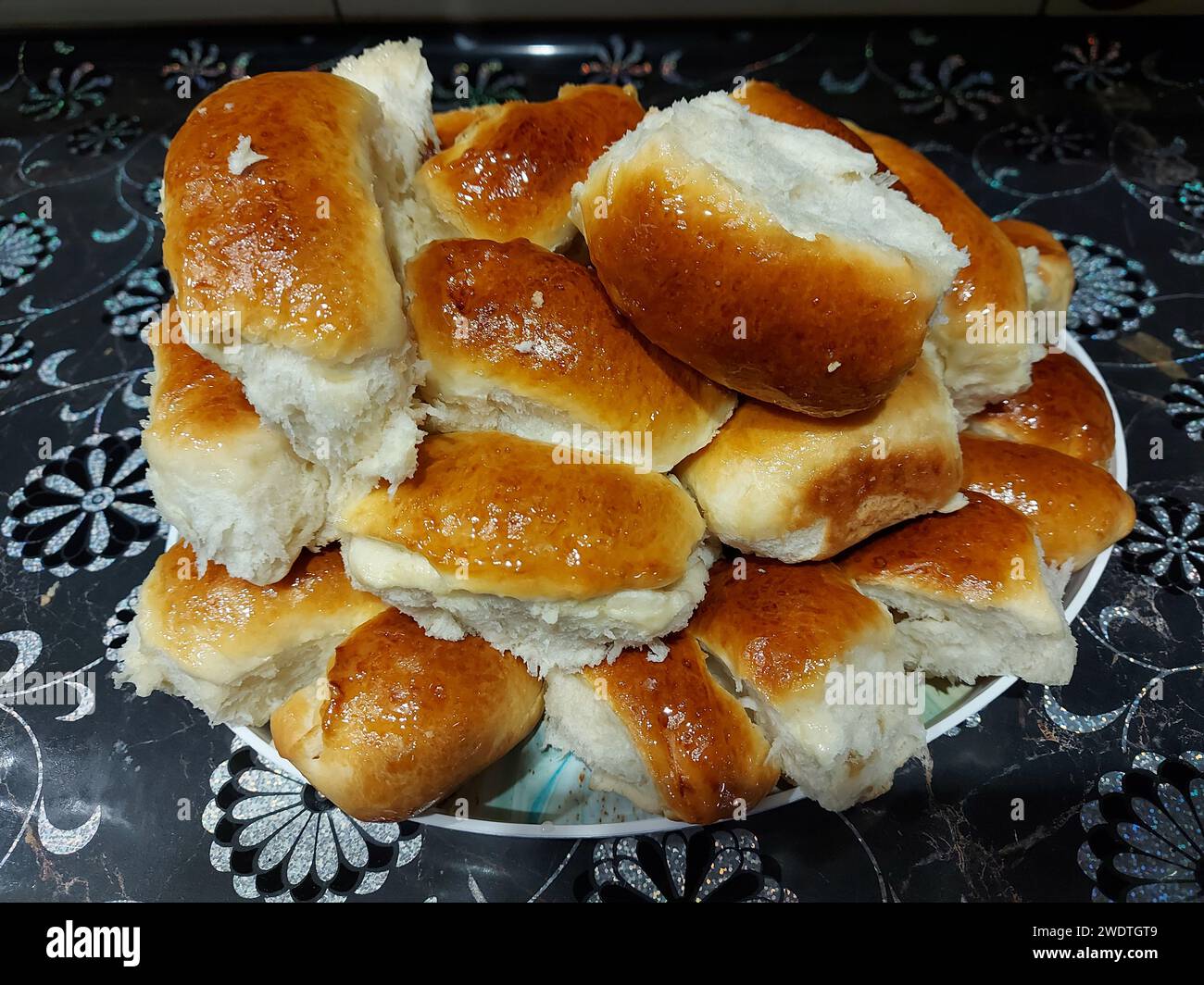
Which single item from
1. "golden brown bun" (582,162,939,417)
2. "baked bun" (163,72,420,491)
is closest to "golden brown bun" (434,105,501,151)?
"baked bun" (163,72,420,491)

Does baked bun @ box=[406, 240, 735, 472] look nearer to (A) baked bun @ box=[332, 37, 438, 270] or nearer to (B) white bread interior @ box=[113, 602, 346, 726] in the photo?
(A) baked bun @ box=[332, 37, 438, 270]

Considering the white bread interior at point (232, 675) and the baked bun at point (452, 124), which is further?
the baked bun at point (452, 124)

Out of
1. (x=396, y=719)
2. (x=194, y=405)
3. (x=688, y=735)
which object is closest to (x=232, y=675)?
(x=396, y=719)

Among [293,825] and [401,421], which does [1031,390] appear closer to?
[401,421]

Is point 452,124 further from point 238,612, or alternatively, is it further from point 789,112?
point 238,612

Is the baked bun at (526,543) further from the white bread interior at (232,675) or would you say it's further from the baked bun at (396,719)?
the white bread interior at (232,675)

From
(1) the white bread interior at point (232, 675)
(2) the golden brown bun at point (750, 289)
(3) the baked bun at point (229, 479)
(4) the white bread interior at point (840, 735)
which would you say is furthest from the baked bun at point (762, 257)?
(1) the white bread interior at point (232, 675)
